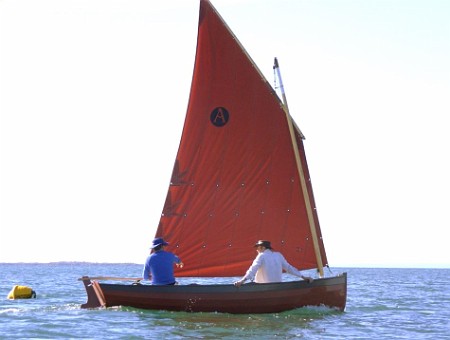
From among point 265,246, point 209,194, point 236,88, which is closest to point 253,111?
point 236,88

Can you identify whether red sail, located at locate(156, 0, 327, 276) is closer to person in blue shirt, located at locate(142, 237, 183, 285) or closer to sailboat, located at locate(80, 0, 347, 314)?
sailboat, located at locate(80, 0, 347, 314)

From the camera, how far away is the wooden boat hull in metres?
24.8

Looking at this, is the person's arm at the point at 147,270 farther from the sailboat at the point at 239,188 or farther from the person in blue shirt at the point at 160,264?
the sailboat at the point at 239,188

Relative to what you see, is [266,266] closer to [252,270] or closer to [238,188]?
[252,270]

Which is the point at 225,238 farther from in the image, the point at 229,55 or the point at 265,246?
the point at 229,55

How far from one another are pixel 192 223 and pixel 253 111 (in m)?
4.16

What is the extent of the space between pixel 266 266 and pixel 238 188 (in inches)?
143

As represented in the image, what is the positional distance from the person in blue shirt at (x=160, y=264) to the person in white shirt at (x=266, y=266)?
2.27m

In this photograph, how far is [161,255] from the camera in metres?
25.3

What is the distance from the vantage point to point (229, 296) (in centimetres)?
2491

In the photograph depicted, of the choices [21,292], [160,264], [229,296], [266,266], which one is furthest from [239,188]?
[21,292]

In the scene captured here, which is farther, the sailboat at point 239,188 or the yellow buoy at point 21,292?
the yellow buoy at point 21,292

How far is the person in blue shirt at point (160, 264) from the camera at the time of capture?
83.0 feet

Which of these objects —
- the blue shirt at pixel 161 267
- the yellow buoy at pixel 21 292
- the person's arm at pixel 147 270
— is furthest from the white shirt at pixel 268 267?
the yellow buoy at pixel 21 292
